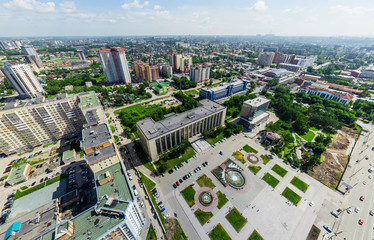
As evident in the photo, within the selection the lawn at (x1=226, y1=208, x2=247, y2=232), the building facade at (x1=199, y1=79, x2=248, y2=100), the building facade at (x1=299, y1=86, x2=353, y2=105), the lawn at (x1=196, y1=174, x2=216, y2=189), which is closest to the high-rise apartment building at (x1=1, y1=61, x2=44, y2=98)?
the building facade at (x1=199, y1=79, x2=248, y2=100)

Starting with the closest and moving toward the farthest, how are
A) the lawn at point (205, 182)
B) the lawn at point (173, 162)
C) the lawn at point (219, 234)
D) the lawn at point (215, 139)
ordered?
the lawn at point (219, 234) < the lawn at point (205, 182) < the lawn at point (173, 162) < the lawn at point (215, 139)

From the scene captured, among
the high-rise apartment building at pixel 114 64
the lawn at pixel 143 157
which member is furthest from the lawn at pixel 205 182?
the high-rise apartment building at pixel 114 64

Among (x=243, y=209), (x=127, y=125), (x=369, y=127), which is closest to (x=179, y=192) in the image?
(x=243, y=209)

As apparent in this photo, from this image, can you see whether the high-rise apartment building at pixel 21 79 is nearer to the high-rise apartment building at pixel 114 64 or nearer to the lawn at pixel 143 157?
the high-rise apartment building at pixel 114 64

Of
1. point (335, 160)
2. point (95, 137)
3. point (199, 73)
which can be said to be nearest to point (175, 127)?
point (95, 137)

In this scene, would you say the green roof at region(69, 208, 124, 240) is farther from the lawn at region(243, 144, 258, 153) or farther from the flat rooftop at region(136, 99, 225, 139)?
the lawn at region(243, 144, 258, 153)

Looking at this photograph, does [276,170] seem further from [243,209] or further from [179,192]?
[179,192]

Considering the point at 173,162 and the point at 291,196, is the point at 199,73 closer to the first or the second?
the point at 173,162
